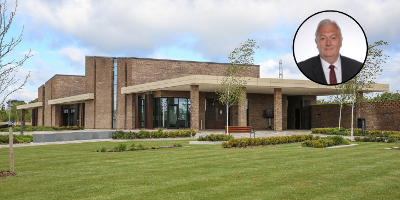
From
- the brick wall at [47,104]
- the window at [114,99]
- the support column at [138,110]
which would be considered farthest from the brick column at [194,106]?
the brick wall at [47,104]

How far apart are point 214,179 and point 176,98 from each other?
86.1 ft

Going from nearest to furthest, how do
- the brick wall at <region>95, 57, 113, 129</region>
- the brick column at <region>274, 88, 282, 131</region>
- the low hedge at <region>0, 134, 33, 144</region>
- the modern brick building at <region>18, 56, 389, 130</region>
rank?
the low hedge at <region>0, 134, 33, 144</region> < the modern brick building at <region>18, 56, 389, 130</region> < the brick column at <region>274, 88, 282, 131</region> < the brick wall at <region>95, 57, 113, 129</region>

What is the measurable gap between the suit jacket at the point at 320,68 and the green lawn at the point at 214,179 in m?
3.80

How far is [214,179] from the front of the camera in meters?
7.14

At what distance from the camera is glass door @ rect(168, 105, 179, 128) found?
33000 mm

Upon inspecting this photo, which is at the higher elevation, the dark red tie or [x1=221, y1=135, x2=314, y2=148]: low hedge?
the dark red tie

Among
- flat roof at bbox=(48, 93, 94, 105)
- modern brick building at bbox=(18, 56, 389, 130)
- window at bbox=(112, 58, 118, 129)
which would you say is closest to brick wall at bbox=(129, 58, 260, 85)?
modern brick building at bbox=(18, 56, 389, 130)

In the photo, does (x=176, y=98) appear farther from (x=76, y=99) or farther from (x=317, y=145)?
(x=317, y=145)

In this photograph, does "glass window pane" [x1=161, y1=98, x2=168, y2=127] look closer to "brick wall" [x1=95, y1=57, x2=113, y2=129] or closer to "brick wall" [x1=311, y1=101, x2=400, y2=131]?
"brick wall" [x1=95, y1=57, x2=113, y2=129]

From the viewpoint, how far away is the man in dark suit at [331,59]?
215 cm

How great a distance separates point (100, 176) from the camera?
25.8ft

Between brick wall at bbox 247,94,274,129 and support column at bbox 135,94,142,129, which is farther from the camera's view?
support column at bbox 135,94,142,129

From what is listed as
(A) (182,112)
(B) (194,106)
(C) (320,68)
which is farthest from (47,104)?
(C) (320,68)

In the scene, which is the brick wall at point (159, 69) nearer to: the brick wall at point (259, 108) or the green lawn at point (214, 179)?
the brick wall at point (259, 108)
